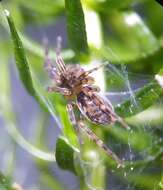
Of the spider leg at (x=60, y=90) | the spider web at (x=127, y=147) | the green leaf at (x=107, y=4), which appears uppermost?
the green leaf at (x=107, y=4)

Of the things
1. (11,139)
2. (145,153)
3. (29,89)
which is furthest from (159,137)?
(11,139)

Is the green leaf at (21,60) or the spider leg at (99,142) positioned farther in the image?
the spider leg at (99,142)

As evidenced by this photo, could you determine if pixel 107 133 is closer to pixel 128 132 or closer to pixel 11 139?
pixel 128 132

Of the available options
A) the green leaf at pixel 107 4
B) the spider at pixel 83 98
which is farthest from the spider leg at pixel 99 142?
the green leaf at pixel 107 4

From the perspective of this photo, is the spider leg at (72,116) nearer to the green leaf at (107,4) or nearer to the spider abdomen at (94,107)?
the spider abdomen at (94,107)

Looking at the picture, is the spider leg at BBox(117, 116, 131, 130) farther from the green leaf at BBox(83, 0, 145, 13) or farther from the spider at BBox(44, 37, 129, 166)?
Result: the green leaf at BBox(83, 0, 145, 13)

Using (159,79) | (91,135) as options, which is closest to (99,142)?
(91,135)

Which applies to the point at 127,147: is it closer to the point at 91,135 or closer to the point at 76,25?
the point at 91,135

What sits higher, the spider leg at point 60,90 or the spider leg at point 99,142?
the spider leg at point 60,90
